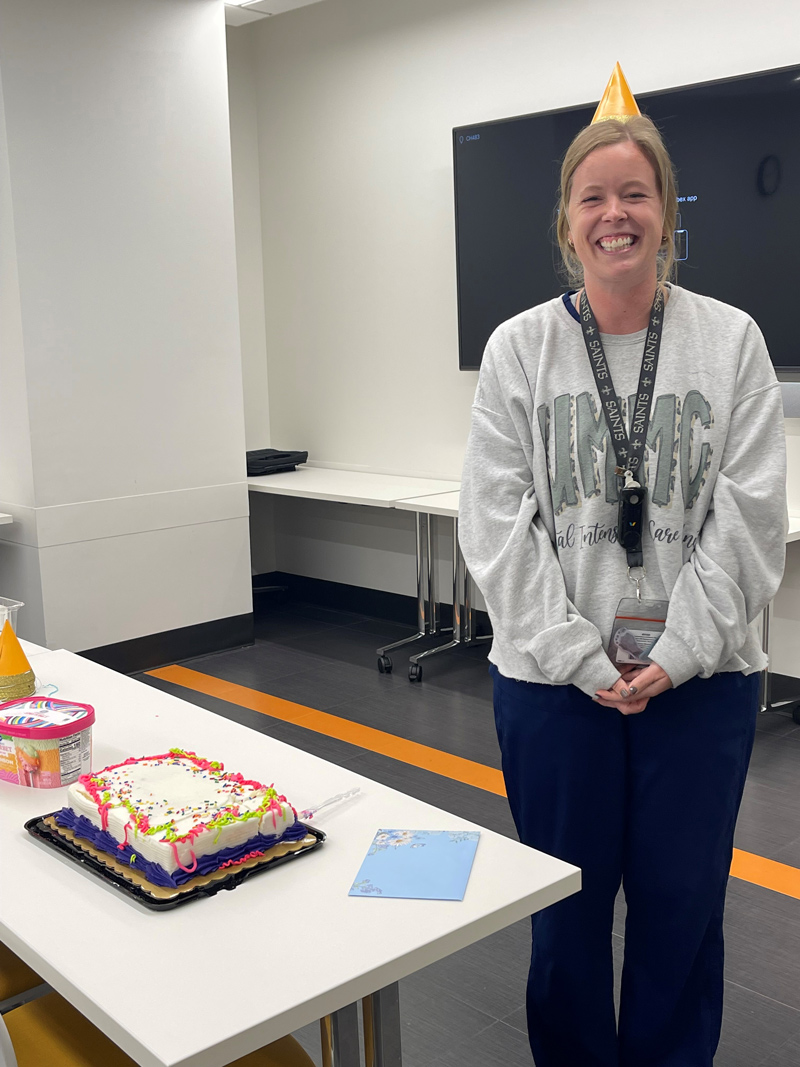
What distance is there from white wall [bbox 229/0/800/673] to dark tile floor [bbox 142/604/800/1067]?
2.16 ft

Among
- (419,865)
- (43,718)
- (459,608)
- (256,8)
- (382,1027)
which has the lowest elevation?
(459,608)

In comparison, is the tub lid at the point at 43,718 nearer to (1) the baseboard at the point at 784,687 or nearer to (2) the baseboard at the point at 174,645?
(2) the baseboard at the point at 174,645

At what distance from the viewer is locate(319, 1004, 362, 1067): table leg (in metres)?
1.26

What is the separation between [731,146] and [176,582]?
2878mm

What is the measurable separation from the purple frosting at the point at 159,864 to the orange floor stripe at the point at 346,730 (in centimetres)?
185

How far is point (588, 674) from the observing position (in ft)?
5.18

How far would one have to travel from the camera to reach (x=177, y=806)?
1.41m

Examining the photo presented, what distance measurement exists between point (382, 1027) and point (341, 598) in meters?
4.42

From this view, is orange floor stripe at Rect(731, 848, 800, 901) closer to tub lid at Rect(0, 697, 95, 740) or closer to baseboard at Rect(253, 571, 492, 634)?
tub lid at Rect(0, 697, 95, 740)

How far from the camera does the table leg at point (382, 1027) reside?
130 cm

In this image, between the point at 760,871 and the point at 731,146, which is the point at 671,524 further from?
the point at 731,146

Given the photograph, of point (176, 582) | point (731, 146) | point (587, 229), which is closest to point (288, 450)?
point (176, 582)

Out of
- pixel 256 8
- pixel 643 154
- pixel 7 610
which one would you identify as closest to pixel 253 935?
pixel 7 610

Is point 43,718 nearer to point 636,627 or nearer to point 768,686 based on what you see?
point 636,627
